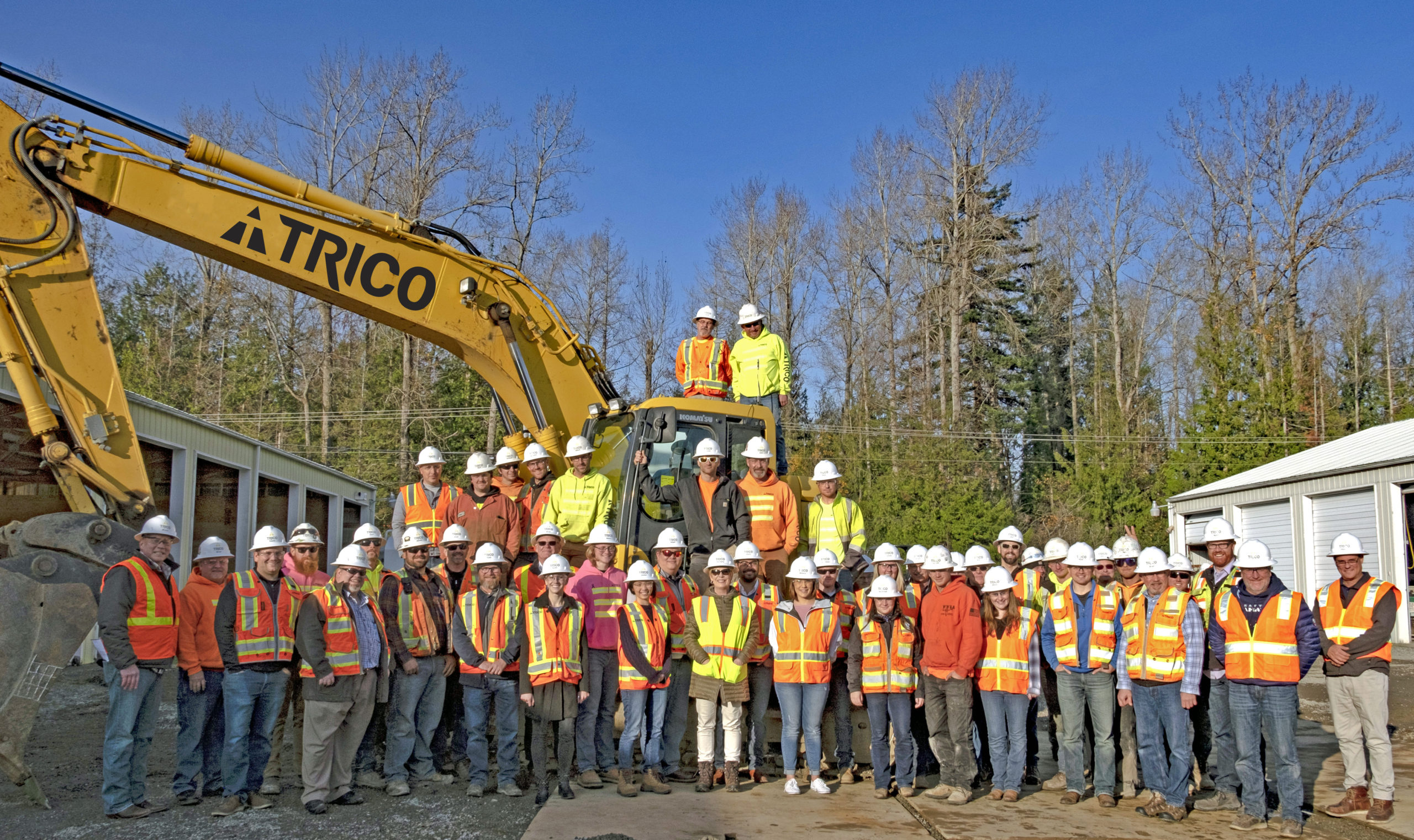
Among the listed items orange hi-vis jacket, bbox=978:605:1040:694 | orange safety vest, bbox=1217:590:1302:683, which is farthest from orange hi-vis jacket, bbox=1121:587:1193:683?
orange hi-vis jacket, bbox=978:605:1040:694

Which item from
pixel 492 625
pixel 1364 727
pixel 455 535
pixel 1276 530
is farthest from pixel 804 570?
pixel 1276 530

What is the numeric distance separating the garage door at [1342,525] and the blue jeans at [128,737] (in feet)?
63.7

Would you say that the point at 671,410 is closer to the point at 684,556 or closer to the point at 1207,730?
the point at 684,556

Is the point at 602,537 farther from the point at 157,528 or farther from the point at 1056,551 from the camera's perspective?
the point at 1056,551

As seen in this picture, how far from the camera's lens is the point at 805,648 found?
760cm

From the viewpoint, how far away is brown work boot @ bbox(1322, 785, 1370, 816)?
7.14 meters

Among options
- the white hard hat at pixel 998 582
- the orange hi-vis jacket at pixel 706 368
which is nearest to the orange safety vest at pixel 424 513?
the orange hi-vis jacket at pixel 706 368

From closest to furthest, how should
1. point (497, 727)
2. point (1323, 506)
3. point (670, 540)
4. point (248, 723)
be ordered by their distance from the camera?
1. point (248, 723)
2. point (497, 727)
3. point (670, 540)
4. point (1323, 506)

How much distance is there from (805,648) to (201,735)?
4163mm

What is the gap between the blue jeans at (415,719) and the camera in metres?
7.46

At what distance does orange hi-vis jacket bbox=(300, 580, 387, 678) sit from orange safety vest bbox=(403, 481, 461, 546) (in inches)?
56.9

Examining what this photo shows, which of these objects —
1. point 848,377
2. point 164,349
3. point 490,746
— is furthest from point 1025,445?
point 490,746

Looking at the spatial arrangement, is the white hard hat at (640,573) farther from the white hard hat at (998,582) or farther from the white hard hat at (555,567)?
the white hard hat at (998,582)

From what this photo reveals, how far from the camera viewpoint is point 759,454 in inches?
328
